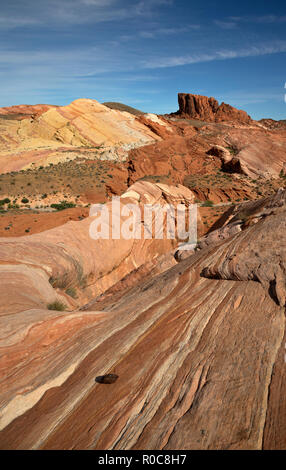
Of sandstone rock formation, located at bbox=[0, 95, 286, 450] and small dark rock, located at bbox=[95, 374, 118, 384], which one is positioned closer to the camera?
sandstone rock formation, located at bbox=[0, 95, 286, 450]

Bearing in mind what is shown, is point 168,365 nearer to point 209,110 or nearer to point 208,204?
point 208,204

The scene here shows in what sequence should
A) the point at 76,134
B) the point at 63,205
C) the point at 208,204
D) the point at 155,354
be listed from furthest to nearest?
the point at 76,134 → the point at 63,205 → the point at 208,204 → the point at 155,354

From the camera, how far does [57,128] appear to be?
1870 inches

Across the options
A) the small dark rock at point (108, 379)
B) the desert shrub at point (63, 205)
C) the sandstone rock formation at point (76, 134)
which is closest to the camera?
the small dark rock at point (108, 379)

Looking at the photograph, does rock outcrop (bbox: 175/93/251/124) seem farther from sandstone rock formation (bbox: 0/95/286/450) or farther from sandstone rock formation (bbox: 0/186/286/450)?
sandstone rock formation (bbox: 0/186/286/450)

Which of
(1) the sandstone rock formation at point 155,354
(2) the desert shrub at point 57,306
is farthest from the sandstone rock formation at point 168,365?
(2) the desert shrub at point 57,306

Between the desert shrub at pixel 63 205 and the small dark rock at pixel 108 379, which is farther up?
the desert shrub at pixel 63 205

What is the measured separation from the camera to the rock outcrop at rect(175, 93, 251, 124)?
70.4m

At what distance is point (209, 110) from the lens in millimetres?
71000

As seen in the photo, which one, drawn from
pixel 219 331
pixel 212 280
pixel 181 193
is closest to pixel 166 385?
pixel 219 331

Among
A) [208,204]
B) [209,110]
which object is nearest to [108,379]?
[208,204]

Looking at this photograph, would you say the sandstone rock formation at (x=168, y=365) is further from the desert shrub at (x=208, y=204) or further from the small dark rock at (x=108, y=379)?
the desert shrub at (x=208, y=204)

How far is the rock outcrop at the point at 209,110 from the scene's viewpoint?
2773 inches

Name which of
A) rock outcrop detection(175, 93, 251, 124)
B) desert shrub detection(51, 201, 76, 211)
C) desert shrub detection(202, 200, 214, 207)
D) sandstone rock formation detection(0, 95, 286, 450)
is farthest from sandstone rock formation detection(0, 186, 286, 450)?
rock outcrop detection(175, 93, 251, 124)
